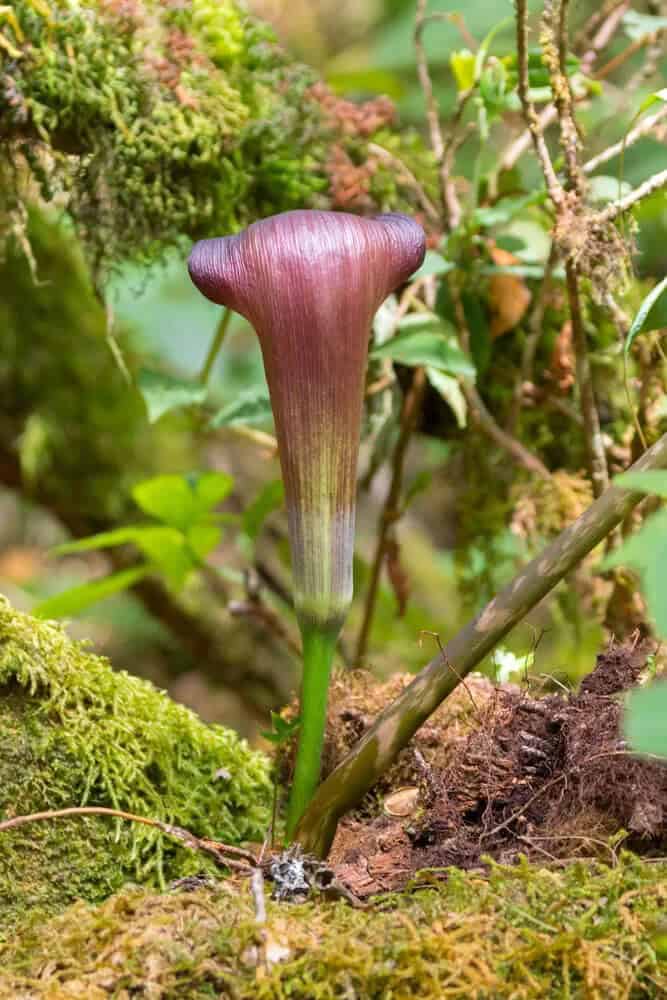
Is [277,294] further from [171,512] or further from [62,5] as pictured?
[171,512]

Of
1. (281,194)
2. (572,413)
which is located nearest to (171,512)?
(281,194)

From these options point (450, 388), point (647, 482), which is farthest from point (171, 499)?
point (647, 482)

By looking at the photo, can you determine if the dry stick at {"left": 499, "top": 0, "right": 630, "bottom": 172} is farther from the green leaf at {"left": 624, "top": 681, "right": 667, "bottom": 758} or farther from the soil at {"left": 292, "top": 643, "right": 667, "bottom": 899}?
the green leaf at {"left": 624, "top": 681, "right": 667, "bottom": 758}

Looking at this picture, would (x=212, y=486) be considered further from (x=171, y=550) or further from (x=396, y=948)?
(x=396, y=948)

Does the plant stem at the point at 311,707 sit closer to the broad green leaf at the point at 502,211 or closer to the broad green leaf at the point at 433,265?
the broad green leaf at the point at 433,265

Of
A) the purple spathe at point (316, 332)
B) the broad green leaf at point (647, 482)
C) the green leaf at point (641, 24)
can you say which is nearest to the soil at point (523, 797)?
the purple spathe at point (316, 332)

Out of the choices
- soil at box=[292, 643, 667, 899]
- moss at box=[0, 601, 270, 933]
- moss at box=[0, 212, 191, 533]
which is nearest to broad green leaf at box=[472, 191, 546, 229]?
soil at box=[292, 643, 667, 899]
